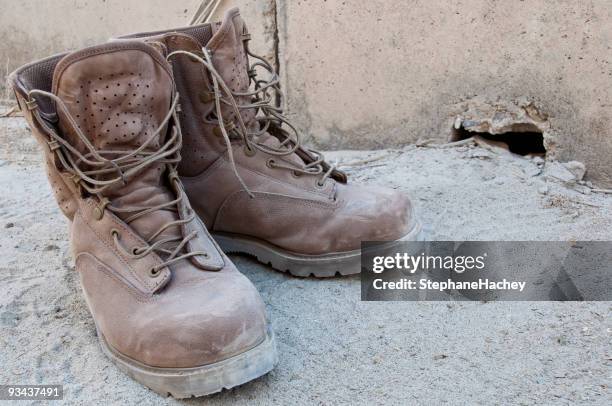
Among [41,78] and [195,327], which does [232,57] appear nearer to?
[41,78]

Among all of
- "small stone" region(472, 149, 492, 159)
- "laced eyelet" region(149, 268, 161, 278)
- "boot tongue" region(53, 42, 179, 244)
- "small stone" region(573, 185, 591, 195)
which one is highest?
"boot tongue" region(53, 42, 179, 244)

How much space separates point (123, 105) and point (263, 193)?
452mm

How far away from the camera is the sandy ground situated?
1165 mm

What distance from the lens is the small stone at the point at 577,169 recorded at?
2115 mm

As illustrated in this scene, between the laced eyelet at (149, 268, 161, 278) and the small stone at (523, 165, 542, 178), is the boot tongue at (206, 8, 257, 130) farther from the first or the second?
the small stone at (523, 165, 542, 178)

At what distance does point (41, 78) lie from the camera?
1263 mm

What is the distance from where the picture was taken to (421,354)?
1277 millimetres

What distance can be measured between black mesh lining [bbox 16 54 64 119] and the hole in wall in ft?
4.85

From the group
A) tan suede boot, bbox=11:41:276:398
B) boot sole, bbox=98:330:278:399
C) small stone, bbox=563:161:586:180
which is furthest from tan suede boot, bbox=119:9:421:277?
small stone, bbox=563:161:586:180

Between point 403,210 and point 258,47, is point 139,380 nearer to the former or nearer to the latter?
point 403,210

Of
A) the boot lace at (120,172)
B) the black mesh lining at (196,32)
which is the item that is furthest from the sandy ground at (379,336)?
the black mesh lining at (196,32)

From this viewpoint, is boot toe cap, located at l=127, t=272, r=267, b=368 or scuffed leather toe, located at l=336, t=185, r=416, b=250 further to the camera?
scuffed leather toe, located at l=336, t=185, r=416, b=250

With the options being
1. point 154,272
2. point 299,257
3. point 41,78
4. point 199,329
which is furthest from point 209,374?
point 41,78

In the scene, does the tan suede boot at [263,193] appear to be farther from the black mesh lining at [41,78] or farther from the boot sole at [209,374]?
the boot sole at [209,374]
